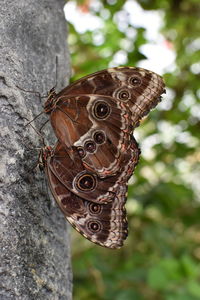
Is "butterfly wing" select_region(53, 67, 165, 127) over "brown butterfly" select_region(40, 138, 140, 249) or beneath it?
over

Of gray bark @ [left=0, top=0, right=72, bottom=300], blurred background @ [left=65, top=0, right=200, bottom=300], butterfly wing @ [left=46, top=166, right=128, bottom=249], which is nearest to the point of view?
gray bark @ [left=0, top=0, right=72, bottom=300]

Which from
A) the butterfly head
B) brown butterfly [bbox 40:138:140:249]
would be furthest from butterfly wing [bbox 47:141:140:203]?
the butterfly head

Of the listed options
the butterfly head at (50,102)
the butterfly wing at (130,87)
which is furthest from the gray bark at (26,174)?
the butterfly wing at (130,87)

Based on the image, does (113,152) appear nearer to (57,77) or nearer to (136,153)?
(136,153)

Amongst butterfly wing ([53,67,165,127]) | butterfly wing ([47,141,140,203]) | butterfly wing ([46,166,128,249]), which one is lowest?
butterfly wing ([46,166,128,249])

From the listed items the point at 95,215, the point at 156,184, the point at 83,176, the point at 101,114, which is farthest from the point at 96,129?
the point at 156,184

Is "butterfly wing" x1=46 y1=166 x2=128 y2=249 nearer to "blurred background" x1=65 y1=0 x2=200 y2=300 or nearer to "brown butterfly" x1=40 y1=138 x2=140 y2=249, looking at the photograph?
"brown butterfly" x1=40 y1=138 x2=140 y2=249

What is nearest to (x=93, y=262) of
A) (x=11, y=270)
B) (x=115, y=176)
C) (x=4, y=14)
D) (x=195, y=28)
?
(x=115, y=176)
